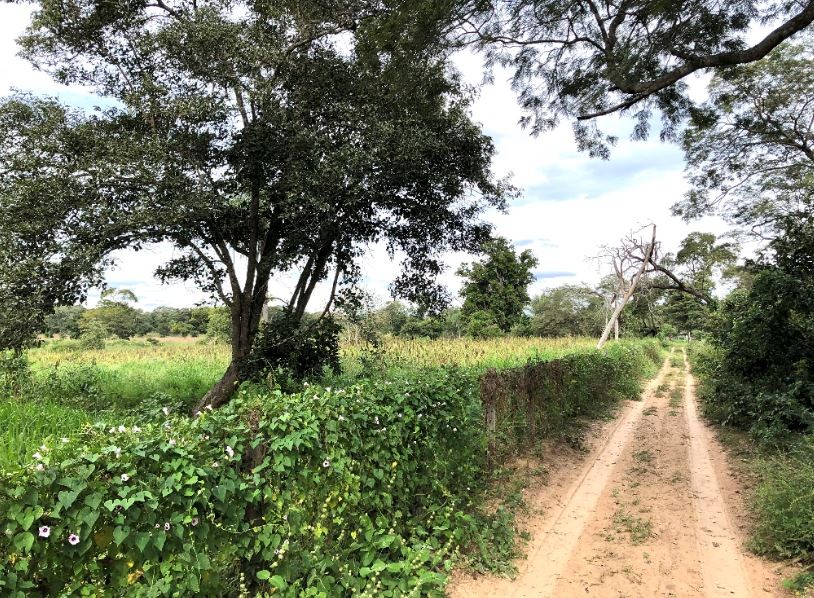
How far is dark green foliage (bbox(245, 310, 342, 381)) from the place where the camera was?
23.6ft

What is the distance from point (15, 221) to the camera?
5.92 meters

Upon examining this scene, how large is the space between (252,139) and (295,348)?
10.4 ft

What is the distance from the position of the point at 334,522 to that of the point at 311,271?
608 centimetres

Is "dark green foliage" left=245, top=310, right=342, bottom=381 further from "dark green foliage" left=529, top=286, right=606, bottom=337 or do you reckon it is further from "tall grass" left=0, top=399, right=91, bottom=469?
"dark green foliage" left=529, top=286, right=606, bottom=337

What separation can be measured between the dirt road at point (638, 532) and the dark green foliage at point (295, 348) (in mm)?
3890

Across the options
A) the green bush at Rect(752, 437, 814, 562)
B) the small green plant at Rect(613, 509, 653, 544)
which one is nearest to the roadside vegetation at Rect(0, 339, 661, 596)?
Answer: the small green plant at Rect(613, 509, 653, 544)

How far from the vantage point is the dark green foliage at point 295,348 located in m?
7.18

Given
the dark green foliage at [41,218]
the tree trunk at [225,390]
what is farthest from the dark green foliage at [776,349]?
the dark green foliage at [41,218]

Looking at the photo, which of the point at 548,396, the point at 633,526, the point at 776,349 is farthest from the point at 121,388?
the point at 776,349

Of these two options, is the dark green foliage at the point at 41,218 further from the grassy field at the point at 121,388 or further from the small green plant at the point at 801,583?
the small green plant at the point at 801,583

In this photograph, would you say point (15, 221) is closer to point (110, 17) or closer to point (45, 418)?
point (45, 418)

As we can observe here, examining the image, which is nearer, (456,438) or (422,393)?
(422,393)

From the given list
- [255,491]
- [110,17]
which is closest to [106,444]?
[255,491]

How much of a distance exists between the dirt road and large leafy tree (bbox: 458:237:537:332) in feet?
106
